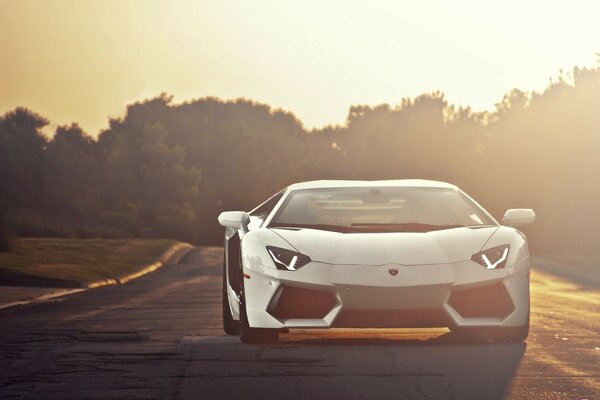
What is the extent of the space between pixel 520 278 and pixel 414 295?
3.69 feet

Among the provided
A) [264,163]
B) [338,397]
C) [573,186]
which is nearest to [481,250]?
[338,397]

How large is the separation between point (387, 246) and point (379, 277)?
36cm

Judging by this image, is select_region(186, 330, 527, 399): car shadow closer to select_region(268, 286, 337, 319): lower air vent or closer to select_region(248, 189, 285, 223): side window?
select_region(268, 286, 337, 319): lower air vent

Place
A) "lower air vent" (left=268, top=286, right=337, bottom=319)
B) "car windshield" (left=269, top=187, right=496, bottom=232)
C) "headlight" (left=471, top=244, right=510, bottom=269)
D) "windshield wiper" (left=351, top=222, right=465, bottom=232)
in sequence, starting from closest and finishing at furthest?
"lower air vent" (left=268, top=286, right=337, bottom=319)
"headlight" (left=471, top=244, right=510, bottom=269)
"windshield wiper" (left=351, top=222, right=465, bottom=232)
"car windshield" (left=269, top=187, right=496, bottom=232)

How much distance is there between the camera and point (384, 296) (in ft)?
36.4

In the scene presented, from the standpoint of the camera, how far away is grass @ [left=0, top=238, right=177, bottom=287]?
3186 cm

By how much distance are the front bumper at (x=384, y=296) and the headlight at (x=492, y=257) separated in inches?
3.1

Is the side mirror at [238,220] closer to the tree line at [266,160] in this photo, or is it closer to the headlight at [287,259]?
the headlight at [287,259]

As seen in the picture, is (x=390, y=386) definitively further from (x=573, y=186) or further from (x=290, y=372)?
(x=573, y=186)

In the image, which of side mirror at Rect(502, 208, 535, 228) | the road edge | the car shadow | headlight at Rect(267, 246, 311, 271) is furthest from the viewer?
the road edge

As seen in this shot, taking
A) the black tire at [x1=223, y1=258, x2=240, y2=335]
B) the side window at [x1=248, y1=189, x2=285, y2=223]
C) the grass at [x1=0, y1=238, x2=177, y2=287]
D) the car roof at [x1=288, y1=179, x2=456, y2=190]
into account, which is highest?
the car roof at [x1=288, y1=179, x2=456, y2=190]

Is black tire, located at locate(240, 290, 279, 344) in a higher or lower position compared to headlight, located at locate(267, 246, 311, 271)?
lower

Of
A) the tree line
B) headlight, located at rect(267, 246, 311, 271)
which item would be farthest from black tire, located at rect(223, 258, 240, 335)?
the tree line

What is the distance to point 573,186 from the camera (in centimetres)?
7038
